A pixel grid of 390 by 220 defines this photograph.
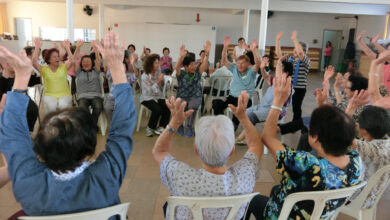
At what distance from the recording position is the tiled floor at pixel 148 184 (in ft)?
7.91

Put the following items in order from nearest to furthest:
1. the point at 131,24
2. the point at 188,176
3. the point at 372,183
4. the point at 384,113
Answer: the point at 188,176, the point at 372,183, the point at 384,113, the point at 131,24

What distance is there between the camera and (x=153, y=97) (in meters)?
4.46

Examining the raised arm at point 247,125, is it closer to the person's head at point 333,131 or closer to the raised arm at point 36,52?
the person's head at point 333,131

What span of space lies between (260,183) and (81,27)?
12.7 metres

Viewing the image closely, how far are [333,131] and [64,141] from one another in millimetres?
1157

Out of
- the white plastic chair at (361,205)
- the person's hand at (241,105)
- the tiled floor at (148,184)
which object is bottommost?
the tiled floor at (148,184)

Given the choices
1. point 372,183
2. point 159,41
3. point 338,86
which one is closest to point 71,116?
point 372,183

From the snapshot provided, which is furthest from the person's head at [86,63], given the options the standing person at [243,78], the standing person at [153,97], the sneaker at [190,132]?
the standing person at [243,78]

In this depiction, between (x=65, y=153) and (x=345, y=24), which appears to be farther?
(x=345, y=24)

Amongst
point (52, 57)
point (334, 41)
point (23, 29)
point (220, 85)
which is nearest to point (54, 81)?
point (52, 57)

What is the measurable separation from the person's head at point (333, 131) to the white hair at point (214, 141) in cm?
45

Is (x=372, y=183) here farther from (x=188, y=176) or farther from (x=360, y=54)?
(x=360, y=54)

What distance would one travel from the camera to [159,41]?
1266cm

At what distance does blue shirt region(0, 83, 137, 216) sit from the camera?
1.09 metres
